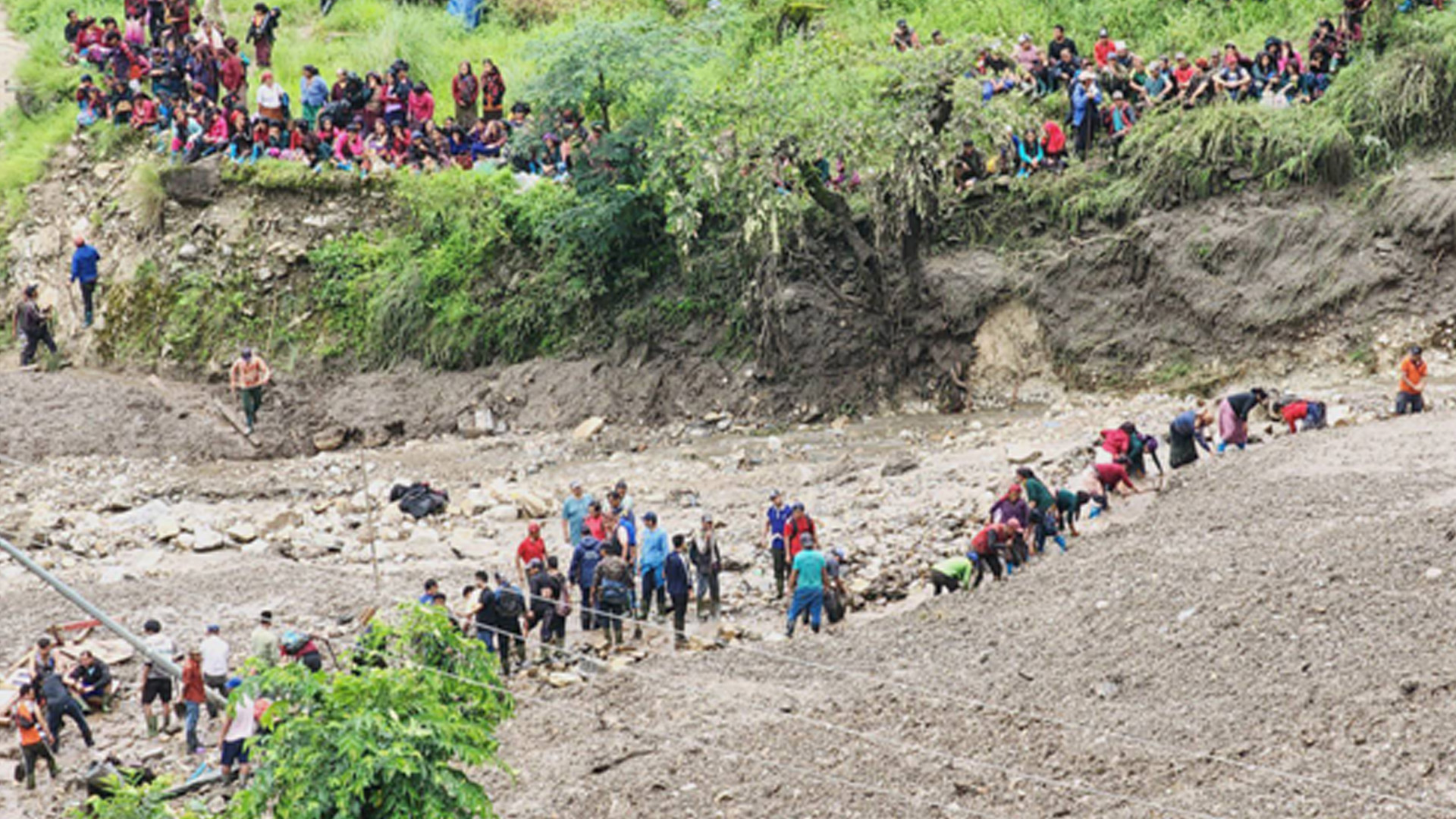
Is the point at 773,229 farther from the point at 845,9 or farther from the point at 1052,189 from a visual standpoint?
the point at 845,9

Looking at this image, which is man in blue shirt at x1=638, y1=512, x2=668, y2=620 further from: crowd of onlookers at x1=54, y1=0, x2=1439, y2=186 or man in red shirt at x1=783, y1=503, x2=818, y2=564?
crowd of onlookers at x1=54, y1=0, x2=1439, y2=186

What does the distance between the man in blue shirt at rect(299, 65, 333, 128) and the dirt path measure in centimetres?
913

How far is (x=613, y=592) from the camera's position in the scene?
57.6 ft

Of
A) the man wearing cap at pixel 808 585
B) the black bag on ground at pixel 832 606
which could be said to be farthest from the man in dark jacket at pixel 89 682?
the black bag on ground at pixel 832 606

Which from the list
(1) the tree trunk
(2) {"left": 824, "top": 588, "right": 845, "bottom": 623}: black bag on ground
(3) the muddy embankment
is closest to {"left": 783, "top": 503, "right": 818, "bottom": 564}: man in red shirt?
(2) {"left": 824, "top": 588, "right": 845, "bottom": 623}: black bag on ground

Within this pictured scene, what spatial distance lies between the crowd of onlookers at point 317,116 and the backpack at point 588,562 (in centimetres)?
1288

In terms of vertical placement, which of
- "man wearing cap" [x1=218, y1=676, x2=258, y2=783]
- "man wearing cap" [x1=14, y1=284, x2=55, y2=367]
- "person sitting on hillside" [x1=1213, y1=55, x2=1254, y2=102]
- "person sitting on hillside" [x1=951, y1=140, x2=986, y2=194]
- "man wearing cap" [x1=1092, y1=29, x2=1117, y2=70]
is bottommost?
"man wearing cap" [x1=218, y1=676, x2=258, y2=783]

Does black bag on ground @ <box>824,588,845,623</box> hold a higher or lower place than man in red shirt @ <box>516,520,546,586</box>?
lower

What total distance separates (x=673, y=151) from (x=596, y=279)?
3.94 m

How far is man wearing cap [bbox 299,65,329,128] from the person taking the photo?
32938 mm

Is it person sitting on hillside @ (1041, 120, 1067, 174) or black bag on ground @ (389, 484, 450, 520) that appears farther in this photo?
person sitting on hillside @ (1041, 120, 1067, 174)

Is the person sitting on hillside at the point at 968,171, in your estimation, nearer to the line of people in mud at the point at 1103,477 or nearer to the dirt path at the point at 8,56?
the line of people in mud at the point at 1103,477

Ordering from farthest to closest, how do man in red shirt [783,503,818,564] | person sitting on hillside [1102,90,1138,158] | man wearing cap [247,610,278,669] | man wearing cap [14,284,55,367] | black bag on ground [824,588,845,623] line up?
1. man wearing cap [14,284,55,367]
2. person sitting on hillside [1102,90,1138,158]
3. man in red shirt [783,503,818,564]
4. black bag on ground [824,588,845,623]
5. man wearing cap [247,610,278,669]

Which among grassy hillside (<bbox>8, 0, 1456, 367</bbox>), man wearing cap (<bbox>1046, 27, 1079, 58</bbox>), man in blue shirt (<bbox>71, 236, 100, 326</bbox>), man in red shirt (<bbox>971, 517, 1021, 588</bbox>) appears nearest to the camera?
man in red shirt (<bbox>971, 517, 1021, 588</bbox>)
